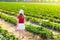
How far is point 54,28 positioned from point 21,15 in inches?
135

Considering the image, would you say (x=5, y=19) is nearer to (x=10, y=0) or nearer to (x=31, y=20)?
(x=31, y=20)

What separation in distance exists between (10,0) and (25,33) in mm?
48591

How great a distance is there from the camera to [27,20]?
55.5 ft

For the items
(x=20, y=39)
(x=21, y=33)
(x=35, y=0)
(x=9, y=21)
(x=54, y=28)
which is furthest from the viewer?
(x=35, y=0)

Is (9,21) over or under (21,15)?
under

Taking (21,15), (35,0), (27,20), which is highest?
(21,15)

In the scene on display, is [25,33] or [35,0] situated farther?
[35,0]

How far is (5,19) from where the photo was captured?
16.9 meters

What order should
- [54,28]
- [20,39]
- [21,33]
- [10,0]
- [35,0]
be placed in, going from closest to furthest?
1. [20,39]
2. [21,33]
3. [54,28]
4. [10,0]
5. [35,0]

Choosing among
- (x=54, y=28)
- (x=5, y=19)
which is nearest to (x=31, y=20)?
(x=5, y=19)

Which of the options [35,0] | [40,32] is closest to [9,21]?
[40,32]

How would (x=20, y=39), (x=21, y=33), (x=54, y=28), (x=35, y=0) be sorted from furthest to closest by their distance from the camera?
1. (x=35, y=0)
2. (x=54, y=28)
3. (x=21, y=33)
4. (x=20, y=39)

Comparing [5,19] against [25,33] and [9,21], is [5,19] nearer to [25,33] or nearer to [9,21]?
[9,21]

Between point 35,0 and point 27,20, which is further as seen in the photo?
point 35,0
